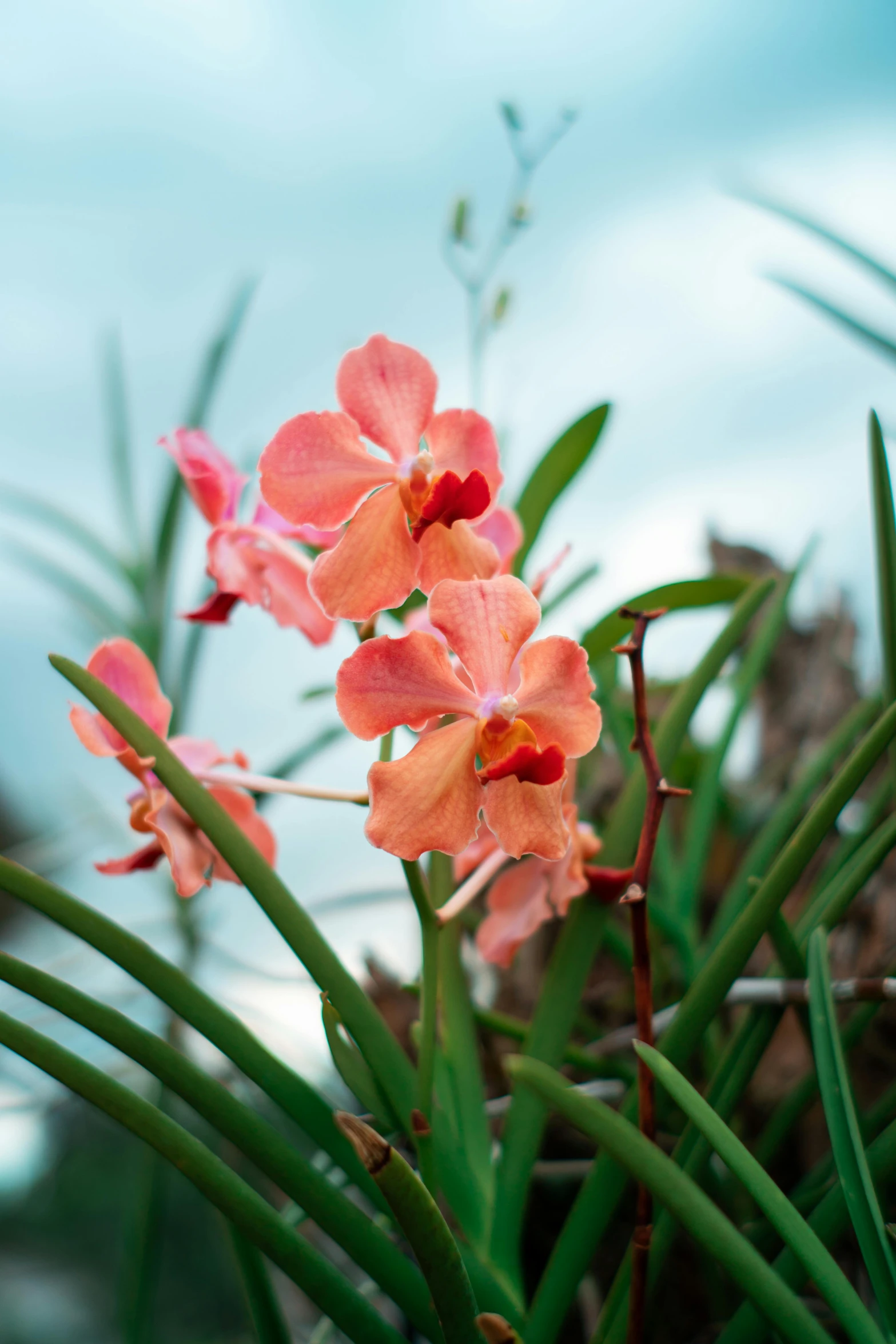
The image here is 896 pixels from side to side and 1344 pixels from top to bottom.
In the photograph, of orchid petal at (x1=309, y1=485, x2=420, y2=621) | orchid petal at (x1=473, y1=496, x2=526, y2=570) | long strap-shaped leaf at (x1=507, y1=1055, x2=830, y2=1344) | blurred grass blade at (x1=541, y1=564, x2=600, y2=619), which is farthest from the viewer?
blurred grass blade at (x1=541, y1=564, x2=600, y2=619)

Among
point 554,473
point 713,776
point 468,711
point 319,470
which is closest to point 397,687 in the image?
point 468,711

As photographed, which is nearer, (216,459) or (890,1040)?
(216,459)

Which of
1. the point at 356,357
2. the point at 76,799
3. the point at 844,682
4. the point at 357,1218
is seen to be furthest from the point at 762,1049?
the point at 76,799

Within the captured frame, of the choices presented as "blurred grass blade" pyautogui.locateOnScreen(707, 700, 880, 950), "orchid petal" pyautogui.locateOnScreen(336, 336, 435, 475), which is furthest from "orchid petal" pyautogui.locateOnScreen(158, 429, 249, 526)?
"blurred grass blade" pyautogui.locateOnScreen(707, 700, 880, 950)

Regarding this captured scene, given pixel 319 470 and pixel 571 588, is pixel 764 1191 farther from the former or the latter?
pixel 571 588

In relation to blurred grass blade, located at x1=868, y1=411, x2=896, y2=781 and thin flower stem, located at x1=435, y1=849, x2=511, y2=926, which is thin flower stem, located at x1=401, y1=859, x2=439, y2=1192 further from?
blurred grass blade, located at x1=868, y1=411, x2=896, y2=781

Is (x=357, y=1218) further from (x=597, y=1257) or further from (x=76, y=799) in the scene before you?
(x=76, y=799)
